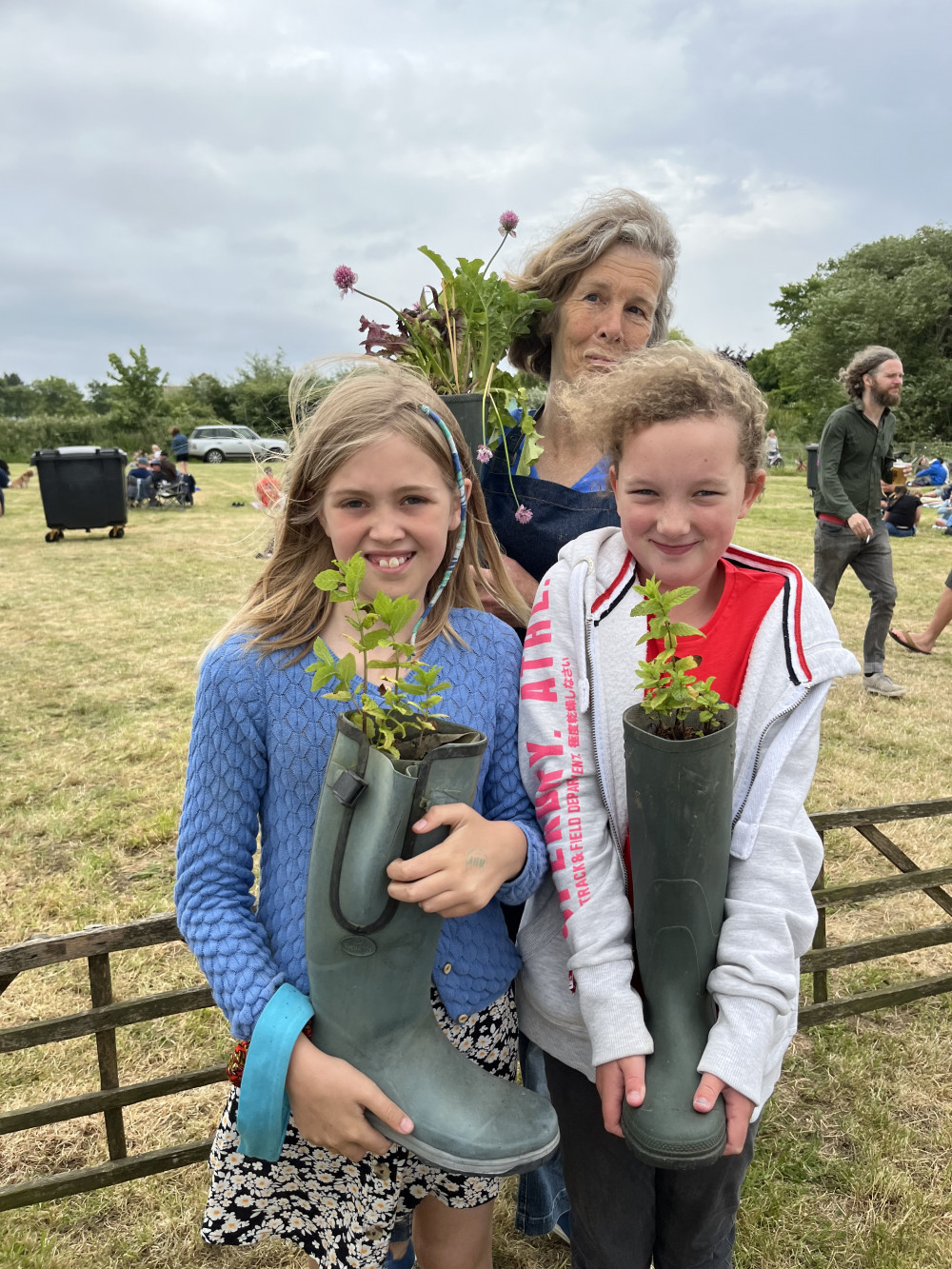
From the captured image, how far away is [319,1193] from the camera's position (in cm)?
133

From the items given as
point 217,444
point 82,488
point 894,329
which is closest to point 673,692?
point 82,488

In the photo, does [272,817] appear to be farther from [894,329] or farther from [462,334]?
[894,329]

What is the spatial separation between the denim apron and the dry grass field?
1.63ft

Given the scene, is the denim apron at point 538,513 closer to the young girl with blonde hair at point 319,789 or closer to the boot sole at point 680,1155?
the young girl with blonde hair at point 319,789

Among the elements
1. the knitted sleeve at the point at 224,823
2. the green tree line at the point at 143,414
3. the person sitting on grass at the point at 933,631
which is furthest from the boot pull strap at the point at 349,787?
the green tree line at the point at 143,414

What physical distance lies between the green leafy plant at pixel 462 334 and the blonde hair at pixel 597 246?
0.06 metres

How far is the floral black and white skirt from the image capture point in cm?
131

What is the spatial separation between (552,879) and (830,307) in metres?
38.6

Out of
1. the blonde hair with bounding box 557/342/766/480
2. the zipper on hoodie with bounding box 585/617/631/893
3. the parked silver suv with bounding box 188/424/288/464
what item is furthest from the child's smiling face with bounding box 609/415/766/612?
the parked silver suv with bounding box 188/424/288/464

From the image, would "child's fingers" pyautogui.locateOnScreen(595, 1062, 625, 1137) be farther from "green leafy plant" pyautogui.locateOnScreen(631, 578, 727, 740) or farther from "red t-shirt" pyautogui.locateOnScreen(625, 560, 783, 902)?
"green leafy plant" pyautogui.locateOnScreen(631, 578, 727, 740)

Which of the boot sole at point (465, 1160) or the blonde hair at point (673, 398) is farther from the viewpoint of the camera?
the blonde hair at point (673, 398)

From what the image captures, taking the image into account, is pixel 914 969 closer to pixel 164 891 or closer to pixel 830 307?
pixel 164 891

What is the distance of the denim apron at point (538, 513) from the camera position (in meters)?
1.76

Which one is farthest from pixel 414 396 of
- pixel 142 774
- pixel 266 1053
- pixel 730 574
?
pixel 142 774
